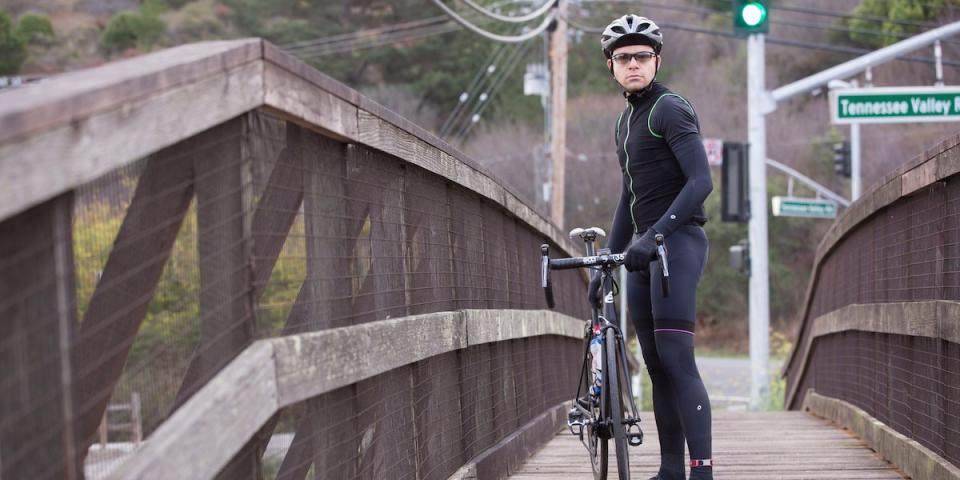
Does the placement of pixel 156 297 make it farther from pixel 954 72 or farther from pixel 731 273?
pixel 731 273

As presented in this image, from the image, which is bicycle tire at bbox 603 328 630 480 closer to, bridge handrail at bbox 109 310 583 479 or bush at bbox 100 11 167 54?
bridge handrail at bbox 109 310 583 479

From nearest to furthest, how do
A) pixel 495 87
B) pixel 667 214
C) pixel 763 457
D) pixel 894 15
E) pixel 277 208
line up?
1. pixel 277 208
2. pixel 667 214
3. pixel 763 457
4. pixel 894 15
5. pixel 495 87

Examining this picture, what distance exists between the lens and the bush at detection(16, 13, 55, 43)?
60656 mm

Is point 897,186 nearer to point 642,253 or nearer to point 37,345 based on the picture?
point 642,253

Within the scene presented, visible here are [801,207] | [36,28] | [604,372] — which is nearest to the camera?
[604,372]

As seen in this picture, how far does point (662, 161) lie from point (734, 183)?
13.7 m

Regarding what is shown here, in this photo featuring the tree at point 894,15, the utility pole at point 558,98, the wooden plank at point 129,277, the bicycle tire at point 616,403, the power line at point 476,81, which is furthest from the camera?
the power line at point 476,81

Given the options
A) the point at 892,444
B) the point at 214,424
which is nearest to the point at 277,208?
the point at 214,424

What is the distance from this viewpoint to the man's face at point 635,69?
18.9 feet

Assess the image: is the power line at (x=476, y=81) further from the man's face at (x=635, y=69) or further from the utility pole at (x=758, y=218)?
the man's face at (x=635, y=69)

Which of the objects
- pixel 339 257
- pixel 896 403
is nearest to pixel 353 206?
pixel 339 257

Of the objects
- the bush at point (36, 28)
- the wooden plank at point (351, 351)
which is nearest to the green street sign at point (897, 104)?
the wooden plank at point (351, 351)

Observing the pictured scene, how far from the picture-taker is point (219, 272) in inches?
128

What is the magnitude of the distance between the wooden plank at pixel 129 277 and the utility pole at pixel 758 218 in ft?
54.0
